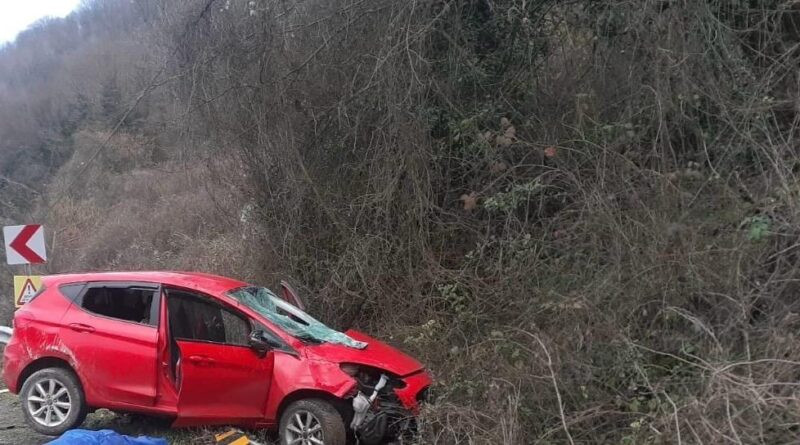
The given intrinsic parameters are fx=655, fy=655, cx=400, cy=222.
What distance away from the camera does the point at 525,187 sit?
7535 millimetres

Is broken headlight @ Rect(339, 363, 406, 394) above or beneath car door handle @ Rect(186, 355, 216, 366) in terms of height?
beneath

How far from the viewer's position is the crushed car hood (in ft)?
19.8

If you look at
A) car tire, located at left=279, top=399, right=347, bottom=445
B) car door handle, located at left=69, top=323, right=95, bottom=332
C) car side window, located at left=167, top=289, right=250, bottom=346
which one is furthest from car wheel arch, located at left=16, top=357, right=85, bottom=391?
car tire, located at left=279, top=399, right=347, bottom=445

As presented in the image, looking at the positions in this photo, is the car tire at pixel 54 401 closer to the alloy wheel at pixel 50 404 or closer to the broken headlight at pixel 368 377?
the alloy wheel at pixel 50 404

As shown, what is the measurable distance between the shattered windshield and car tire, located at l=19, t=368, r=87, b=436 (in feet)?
5.90

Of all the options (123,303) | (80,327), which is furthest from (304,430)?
(80,327)

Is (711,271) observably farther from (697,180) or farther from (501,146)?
(501,146)

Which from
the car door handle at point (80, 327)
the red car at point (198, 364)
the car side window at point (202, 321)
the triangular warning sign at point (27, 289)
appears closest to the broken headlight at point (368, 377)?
the red car at point (198, 364)

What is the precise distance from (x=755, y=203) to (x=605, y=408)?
2.14 meters

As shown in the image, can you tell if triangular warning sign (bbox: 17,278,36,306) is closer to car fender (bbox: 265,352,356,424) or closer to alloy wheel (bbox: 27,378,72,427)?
alloy wheel (bbox: 27,378,72,427)

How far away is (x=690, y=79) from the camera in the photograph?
21.9ft

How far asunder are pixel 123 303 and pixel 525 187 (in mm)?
4512

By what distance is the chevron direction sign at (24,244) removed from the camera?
1023 centimetres

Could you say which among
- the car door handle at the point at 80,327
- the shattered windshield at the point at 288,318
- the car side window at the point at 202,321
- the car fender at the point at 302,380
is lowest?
the car fender at the point at 302,380
